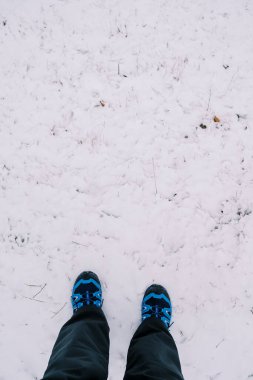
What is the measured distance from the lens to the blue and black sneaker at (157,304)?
3396 millimetres

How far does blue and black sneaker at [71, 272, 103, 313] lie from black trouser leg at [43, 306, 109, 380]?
0.23m

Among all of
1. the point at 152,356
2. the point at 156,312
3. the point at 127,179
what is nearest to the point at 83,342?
the point at 152,356

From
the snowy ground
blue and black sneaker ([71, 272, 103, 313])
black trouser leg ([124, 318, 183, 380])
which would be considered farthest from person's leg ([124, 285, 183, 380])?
blue and black sneaker ([71, 272, 103, 313])

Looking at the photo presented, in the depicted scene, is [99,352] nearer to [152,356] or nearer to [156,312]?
[152,356]

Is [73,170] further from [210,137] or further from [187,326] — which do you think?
[187,326]

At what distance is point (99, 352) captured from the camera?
2.75 m

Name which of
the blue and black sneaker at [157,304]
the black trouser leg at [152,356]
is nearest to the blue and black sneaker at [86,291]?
the blue and black sneaker at [157,304]

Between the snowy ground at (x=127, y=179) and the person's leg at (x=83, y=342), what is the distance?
236 millimetres

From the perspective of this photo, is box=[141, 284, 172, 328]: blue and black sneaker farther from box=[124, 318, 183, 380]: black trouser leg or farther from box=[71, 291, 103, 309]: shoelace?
box=[71, 291, 103, 309]: shoelace

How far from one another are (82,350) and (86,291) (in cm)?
87

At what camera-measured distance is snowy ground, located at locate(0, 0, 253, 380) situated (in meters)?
3.49

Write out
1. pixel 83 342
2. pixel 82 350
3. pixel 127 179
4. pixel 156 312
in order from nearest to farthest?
pixel 82 350 < pixel 83 342 < pixel 156 312 < pixel 127 179

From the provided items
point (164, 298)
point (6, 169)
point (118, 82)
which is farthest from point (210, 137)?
point (6, 169)

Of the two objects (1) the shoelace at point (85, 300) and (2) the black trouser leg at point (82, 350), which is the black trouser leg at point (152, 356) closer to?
(2) the black trouser leg at point (82, 350)
